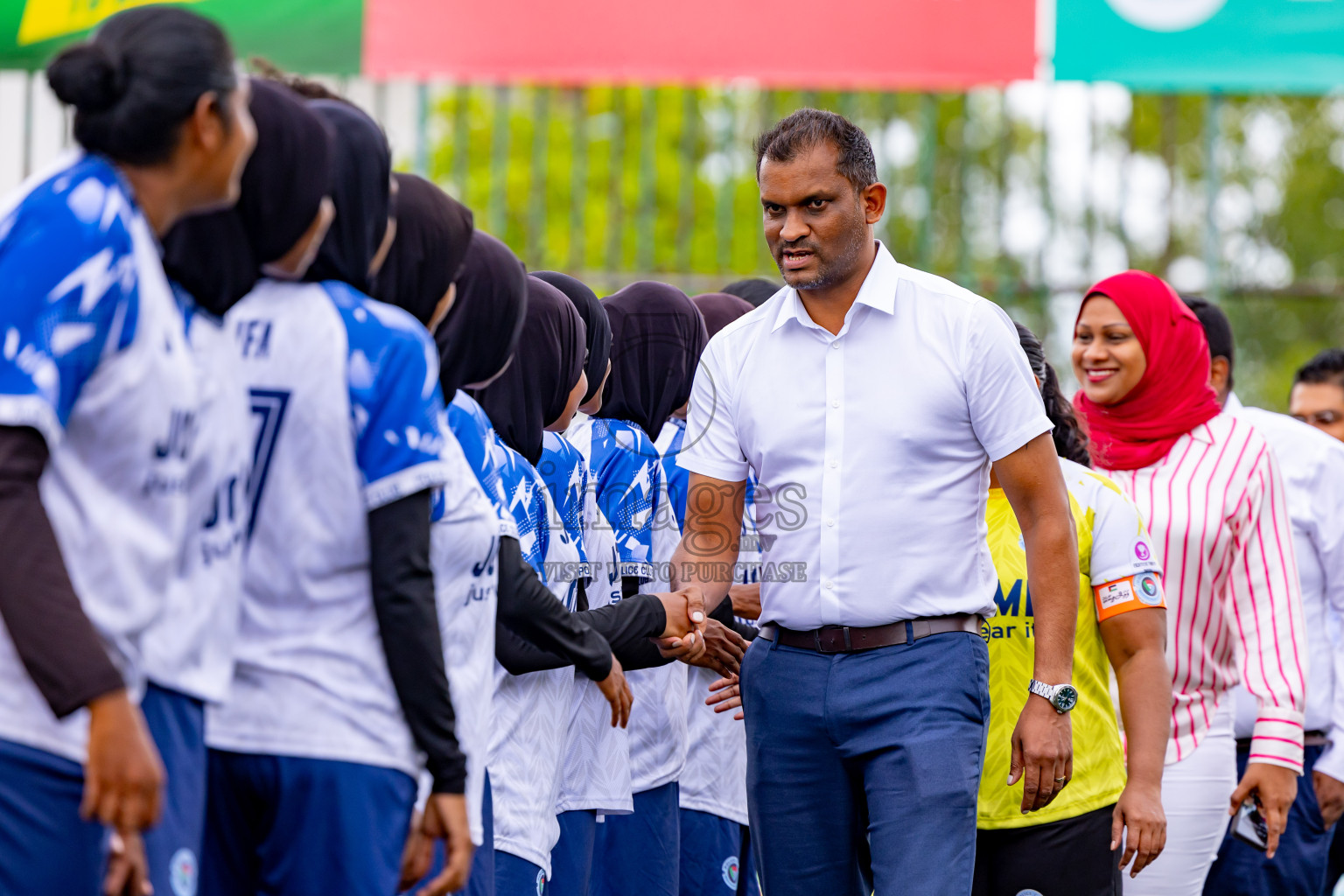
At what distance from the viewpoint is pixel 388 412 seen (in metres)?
2.31

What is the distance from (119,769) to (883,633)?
1864mm

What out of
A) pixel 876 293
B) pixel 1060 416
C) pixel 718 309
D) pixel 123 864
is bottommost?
pixel 123 864

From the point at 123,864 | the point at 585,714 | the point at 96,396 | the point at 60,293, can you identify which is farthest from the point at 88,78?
the point at 585,714

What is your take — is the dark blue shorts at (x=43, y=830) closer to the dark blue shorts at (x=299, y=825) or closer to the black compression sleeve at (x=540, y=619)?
the dark blue shorts at (x=299, y=825)

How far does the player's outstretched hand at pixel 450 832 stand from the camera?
237 centimetres

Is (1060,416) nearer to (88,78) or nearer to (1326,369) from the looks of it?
(88,78)

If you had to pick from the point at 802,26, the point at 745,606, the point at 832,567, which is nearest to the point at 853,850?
the point at 832,567

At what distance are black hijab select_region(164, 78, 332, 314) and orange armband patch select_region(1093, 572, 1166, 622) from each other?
2.21 meters

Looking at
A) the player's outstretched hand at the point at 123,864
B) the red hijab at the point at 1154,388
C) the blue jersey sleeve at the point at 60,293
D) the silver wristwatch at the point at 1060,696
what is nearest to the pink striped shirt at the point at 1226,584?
the red hijab at the point at 1154,388

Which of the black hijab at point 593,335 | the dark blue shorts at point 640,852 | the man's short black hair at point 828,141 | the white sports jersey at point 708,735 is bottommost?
the dark blue shorts at point 640,852

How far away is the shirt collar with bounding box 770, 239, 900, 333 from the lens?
346 cm

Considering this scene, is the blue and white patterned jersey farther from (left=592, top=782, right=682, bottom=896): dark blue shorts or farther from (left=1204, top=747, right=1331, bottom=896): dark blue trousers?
(left=1204, top=747, right=1331, bottom=896): dark blue trousers

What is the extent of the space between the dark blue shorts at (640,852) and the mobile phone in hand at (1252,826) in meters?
1.66

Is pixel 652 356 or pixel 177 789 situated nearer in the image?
pixel 177 789
